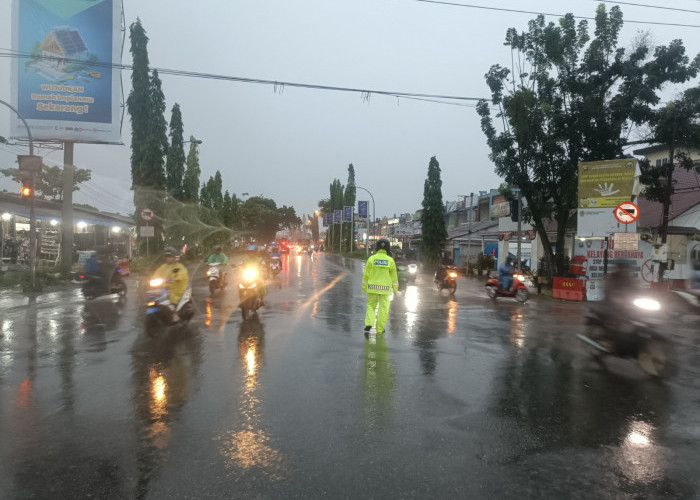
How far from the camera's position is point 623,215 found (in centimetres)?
1697

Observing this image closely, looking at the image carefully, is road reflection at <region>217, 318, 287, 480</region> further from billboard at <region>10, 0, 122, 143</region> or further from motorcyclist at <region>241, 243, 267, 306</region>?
billboard at <region>10, 0, 122, 143</region>

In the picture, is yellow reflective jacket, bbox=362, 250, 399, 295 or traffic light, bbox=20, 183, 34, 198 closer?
yellow reflective jacket, bbox=362, 250, 399, 295

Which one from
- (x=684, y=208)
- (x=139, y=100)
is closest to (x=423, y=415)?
(x=684, y=208)

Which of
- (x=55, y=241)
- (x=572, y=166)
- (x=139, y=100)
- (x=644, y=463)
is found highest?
(x=139, y=100)

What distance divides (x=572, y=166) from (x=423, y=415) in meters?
20.5

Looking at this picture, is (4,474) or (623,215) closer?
(4,474)

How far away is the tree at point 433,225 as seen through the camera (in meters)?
46.2

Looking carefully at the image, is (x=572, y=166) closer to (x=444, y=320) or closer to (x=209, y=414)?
(x=444, y=320)

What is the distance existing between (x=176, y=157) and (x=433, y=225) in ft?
75.7

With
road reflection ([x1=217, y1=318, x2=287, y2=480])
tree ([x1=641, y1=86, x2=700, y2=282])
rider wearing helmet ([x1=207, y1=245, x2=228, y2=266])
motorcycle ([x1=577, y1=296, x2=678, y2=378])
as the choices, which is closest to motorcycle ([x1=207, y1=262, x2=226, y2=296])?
rider wearing helmet ([x1=207, y1=245, x2=228, y2=266])

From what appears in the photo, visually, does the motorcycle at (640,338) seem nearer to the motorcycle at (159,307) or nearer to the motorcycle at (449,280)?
the motorcycle at (159,307)

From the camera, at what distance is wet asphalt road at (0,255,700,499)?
382cm

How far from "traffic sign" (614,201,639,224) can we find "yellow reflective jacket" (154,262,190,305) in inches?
550

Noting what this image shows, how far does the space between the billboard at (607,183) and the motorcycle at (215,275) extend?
13.0 meters
